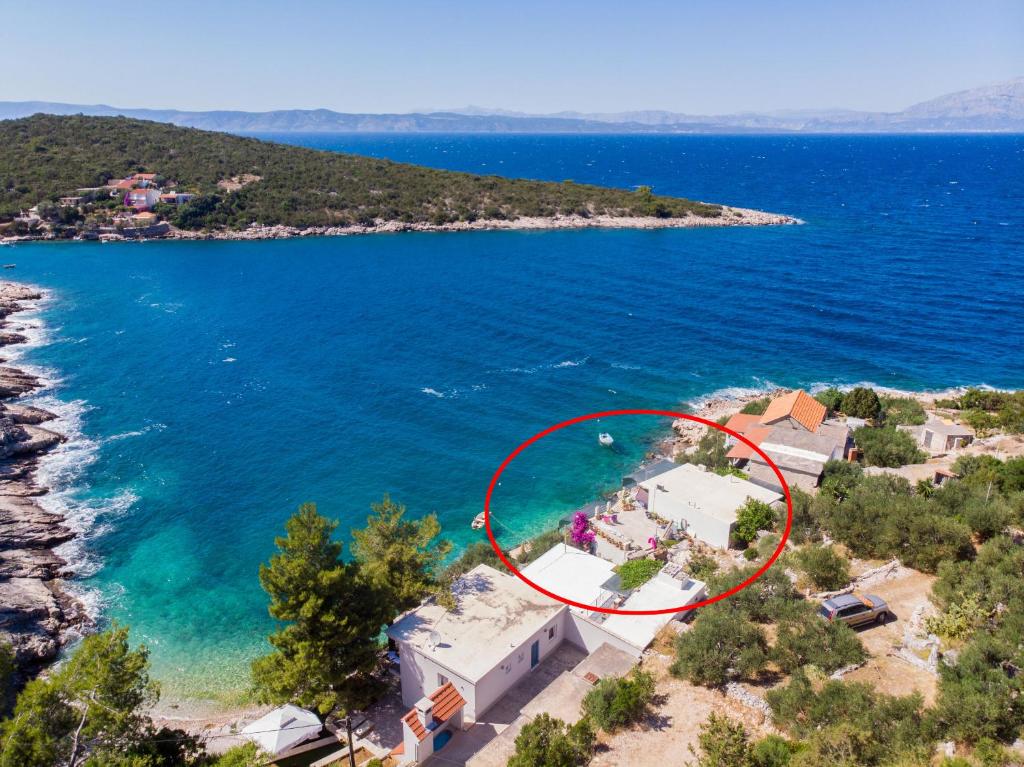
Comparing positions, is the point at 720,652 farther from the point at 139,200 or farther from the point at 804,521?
the point at 139,200

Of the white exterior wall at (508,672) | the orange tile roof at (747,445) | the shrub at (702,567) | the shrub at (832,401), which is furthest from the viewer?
the shrub at (832,401)

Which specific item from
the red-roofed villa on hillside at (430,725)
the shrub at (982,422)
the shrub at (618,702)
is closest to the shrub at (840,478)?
the shrub at (982,422)

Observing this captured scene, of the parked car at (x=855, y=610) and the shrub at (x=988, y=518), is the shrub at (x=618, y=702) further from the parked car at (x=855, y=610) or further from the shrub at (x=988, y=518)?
the shrub at (x=988, y=518)

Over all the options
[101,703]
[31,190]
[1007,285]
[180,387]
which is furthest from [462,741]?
[31,190]

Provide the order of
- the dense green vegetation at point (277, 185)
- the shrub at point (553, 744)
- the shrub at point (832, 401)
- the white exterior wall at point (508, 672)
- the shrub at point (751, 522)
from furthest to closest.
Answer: the dense green vegetation at point (277, 185), the shrub at point (832, 401), the shrub at point (751, 522), the white exterior wall at point (508, 672), the shrub at point (553, 744)

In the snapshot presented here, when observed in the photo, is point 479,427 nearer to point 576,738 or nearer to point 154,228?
point 576,738

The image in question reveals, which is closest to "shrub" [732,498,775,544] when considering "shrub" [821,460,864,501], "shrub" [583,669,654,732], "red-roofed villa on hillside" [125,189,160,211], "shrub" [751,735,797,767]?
"shrub" [821,460,864,501]

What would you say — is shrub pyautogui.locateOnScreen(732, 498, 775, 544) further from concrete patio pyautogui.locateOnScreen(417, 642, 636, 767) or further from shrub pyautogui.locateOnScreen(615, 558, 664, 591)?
concrete patio pyautogui.locateOnScreen(417, 642, 636, 767)
